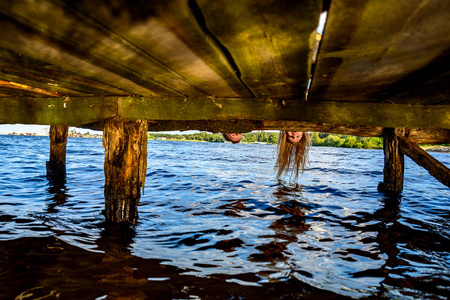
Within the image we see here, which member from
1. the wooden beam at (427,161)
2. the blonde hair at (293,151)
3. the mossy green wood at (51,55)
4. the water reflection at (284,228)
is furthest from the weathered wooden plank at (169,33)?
the blonde hair at (293,151)

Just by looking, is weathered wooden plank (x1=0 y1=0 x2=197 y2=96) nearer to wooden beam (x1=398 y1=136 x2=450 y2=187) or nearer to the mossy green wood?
the mossy green wood

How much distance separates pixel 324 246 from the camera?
4051 mm

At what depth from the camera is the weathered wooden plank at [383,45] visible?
1.25 meters

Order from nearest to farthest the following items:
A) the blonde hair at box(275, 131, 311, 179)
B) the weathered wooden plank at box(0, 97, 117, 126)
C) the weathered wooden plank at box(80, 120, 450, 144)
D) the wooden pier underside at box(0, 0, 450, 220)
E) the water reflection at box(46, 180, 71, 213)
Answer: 1. the wooden pier underside at box(0, 0, 450, 220)
2. the weathered wooden plank at box(0, 97, 117, 126)
3. the weathered wooden plank at box(80, 120, 450, 144)
4. the water reflection at box(46, 180, 71, 213)
5. the blonde hair at box(275, 131, 311, 179)

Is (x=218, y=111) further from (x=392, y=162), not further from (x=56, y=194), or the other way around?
(x=392, y=162)

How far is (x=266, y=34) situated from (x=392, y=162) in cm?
749

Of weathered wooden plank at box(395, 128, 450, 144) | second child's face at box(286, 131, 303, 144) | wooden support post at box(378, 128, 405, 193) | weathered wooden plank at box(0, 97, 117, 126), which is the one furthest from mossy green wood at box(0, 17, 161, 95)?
weathered wooden plank at box(395, 128, 450, 144)

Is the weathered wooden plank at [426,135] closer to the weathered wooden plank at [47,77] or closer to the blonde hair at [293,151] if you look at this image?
the blonde hair at [293,151]

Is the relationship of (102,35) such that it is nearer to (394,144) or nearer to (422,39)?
(422,39)

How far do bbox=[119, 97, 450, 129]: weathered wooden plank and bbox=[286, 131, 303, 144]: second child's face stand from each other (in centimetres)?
465

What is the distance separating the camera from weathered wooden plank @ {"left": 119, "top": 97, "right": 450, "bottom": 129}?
2.93m

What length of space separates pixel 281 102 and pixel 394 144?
19.0ft

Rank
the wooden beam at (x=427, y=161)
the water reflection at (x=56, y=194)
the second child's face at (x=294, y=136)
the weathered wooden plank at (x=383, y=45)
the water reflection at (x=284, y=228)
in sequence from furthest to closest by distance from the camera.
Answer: the second child's face at (x=294, y=136) → the water reflection at (x=56, y=194) → the wooden beam at (x=427, y=161) → the water reflection at (x=284, y=228) → the weathered wooden plank at (x=383, y=45)

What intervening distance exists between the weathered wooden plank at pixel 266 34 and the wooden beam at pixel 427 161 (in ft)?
15.5
